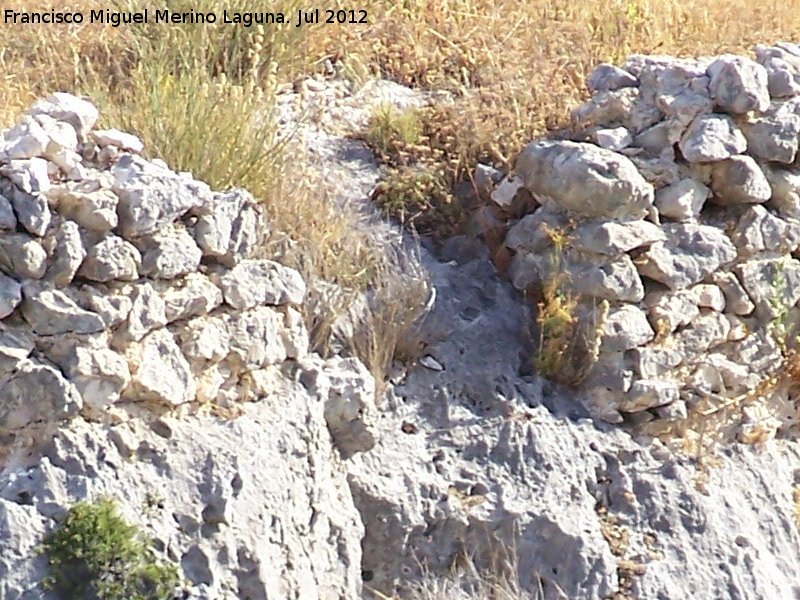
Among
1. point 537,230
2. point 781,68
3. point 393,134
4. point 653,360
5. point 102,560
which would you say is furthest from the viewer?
point 393,134

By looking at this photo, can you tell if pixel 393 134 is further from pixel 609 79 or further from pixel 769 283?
pixel 769 283

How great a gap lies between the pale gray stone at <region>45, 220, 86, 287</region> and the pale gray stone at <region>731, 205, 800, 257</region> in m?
3.11

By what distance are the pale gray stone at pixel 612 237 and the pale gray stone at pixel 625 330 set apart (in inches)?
10.5

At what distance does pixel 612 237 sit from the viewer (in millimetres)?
Answer: 5418

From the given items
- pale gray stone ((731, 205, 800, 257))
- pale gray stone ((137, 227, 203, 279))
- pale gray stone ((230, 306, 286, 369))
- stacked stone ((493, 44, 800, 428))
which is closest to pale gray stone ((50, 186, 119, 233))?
pale gray stone ((137, 227, 203, 279))

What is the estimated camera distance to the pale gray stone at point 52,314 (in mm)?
3941

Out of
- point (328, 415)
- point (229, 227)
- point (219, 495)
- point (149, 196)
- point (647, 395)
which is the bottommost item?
point (647, 395)

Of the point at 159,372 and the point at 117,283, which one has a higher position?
the point at 117,283

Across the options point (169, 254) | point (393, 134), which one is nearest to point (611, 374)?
point (393, 134)

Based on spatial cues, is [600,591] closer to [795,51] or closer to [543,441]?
[543,441]

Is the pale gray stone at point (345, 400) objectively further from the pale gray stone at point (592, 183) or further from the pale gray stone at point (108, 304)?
the pale gray stone at point (592, 183)

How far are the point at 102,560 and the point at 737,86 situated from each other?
3566 mm

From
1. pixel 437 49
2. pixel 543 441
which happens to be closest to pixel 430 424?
pixel 543 441

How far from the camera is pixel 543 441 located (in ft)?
17.3
